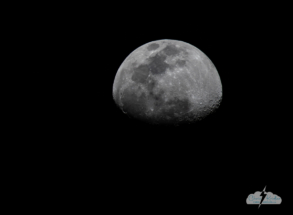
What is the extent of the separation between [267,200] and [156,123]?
5.58 ft

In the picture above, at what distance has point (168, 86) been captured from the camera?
3510mm

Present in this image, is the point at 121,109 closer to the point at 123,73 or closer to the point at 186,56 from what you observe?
the point at 123,73

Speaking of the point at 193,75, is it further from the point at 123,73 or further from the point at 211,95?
the point at 123,73

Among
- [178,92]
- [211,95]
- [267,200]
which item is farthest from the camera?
[211,95]

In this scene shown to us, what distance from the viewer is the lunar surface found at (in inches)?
139

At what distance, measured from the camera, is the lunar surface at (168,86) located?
352cm

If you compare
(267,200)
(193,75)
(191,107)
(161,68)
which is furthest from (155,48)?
(267,200)

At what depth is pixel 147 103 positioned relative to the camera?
11.7 feet

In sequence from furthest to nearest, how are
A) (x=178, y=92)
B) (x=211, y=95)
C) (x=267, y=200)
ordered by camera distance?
1. (x=211, y=95)
2. (x=178, y=92)
3. (x=267, y=200)

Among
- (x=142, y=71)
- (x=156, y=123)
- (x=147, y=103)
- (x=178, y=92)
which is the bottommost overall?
(x=156, y=123)

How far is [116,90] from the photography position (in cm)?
396

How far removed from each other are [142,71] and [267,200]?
2.32m

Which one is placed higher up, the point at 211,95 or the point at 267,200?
the point at 211,95

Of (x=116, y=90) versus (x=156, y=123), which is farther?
(x=116, y=90)
